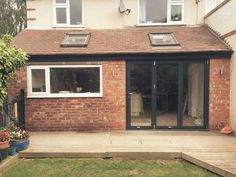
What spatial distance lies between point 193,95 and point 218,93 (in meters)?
0.78

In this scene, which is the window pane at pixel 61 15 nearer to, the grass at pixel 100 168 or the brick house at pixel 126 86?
the brick house at pixel 126 86

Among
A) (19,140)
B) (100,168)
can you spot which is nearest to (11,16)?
(19,140)

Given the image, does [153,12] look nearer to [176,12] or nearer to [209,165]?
[176,12]

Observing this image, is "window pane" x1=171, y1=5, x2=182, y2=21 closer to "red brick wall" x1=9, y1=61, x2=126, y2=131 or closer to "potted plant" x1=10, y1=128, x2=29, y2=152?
"red brick wall" x1=9, y1=61, x2=126, y2=131

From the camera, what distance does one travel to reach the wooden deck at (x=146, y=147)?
641cm

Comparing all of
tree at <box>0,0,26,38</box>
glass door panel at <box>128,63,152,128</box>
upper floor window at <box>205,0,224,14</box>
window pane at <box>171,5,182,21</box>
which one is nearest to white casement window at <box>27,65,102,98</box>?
glass door panel at <box>128,63,152,128</box>

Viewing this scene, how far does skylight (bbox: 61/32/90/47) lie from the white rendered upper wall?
1.12 meters

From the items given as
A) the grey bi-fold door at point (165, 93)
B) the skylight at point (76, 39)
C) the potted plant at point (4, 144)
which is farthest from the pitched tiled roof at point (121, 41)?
the potted plant at point (4, 144)

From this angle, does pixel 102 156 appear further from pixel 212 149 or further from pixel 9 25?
pixel 9 25

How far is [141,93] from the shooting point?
9.46 m

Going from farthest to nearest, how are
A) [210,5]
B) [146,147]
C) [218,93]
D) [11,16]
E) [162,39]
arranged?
[11,16] → [210,5] → [162,39] → [218,93] → [146,147]

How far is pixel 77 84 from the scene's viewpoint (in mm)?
9555

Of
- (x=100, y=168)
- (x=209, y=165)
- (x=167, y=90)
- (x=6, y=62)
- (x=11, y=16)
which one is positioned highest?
(x=11, y=16)

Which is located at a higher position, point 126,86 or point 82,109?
point 126,86
